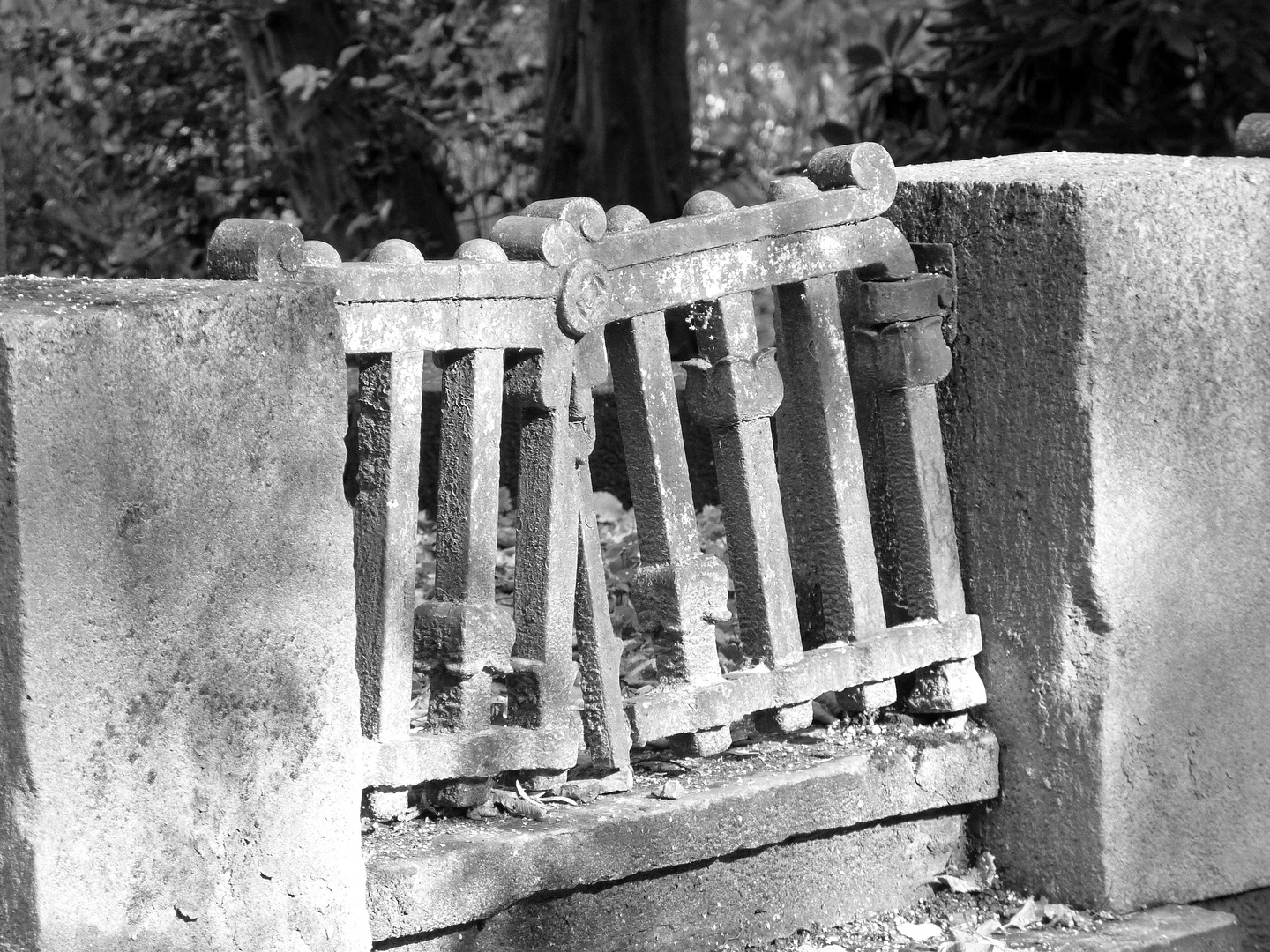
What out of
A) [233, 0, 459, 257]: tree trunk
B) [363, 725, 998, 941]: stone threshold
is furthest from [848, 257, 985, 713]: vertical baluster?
[233, 0, 459, 257]: tree trunk

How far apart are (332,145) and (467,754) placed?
4.74 meters

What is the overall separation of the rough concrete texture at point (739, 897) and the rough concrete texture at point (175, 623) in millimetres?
363

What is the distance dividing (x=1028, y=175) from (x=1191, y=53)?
3.31 m

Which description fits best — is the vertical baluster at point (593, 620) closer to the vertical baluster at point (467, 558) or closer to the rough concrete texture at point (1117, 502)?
the vertical baluster at point (467, 558)

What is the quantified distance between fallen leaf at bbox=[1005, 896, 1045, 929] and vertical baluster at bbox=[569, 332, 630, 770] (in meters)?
0.86

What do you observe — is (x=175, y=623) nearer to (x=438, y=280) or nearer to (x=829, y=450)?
(x=438, y=280)

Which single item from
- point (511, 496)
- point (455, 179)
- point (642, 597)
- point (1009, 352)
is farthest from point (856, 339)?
point (455, 179)

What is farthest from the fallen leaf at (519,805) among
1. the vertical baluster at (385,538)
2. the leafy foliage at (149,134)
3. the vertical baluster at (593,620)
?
the leafy foliage at (149,134)

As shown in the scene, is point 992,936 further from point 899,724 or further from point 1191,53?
point 1191,53

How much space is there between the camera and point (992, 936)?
2.97 meters

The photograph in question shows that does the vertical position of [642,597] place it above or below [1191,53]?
below

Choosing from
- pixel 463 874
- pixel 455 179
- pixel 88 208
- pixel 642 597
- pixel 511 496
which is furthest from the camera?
pixel 88 208

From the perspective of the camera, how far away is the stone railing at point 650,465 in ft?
8.02

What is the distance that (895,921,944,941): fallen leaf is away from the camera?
2.97 meters
